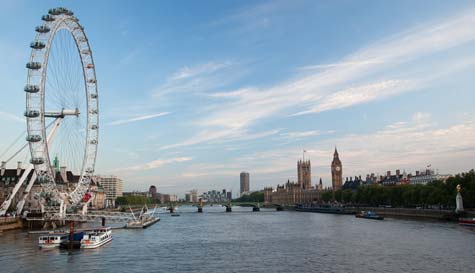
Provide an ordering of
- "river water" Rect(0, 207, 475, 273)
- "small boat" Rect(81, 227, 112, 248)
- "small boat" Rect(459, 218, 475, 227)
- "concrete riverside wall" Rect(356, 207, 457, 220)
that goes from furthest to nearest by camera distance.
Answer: "concrete riverside wall" Rect(356, 207, 457, 220) → "small boat" Rect(459, 218, 475, 227) → "small boat" Rect(81, 227, 112, 248) → "river water" Rect(0, 207, 475, 273)

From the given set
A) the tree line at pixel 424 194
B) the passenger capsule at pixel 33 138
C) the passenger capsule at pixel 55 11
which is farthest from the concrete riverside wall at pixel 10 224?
the tree line at pixel 424 194

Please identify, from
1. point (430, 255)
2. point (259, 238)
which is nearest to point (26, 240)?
point (259, 238)

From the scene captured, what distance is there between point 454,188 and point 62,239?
8138 cm

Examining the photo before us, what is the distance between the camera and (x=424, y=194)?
4820 inches

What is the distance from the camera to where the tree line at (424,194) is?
10244 cm

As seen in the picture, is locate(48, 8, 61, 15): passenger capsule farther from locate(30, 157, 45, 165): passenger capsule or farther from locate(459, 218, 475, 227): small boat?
locate(459, 218, 475, 227): small boat

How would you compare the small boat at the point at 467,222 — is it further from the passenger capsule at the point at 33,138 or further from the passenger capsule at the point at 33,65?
the passenger capsule at the point at 33,65

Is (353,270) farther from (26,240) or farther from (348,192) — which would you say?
(348,192)

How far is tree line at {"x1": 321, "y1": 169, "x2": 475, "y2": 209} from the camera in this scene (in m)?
102

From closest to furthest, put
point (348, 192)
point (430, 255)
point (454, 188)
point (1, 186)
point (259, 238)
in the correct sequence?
point (430, 255)
point (259, 238)
point (454, 188)
point (1, 186)
point (348, 192)

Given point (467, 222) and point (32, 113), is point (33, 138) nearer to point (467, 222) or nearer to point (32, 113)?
point (32, 113)

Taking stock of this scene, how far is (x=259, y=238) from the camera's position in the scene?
70188 mm

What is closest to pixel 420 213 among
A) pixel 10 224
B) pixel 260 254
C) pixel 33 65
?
pixel 260 254

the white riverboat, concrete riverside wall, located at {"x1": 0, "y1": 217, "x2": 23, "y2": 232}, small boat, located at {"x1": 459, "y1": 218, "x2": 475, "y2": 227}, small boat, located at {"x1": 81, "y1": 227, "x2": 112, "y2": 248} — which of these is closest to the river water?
the white riverboat
